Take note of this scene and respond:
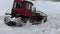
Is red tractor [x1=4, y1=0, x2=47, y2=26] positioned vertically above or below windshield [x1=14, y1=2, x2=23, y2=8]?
below

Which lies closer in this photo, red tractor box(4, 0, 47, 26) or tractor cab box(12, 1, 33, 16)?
red tractor box(4, 0, 47, 26)

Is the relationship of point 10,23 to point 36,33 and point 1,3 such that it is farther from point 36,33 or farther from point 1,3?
point 1,3

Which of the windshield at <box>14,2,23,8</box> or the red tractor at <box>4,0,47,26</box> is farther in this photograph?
the windshield at <box>14,2,23,8</box>

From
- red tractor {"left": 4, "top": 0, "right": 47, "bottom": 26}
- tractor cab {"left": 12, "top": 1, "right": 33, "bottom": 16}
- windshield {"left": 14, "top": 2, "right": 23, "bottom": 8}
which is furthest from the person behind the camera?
windshield {"left": 14, "top": 2, "right": 23, "bottom": 8}

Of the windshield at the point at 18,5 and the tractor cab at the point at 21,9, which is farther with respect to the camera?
the windshield at the point at 18,5

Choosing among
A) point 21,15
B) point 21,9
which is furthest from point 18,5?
point 21,15

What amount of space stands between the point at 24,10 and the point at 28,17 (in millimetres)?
364

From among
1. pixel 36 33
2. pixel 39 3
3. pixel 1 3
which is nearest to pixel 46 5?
pixel 39 3

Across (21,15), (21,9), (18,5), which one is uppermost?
(18,5)

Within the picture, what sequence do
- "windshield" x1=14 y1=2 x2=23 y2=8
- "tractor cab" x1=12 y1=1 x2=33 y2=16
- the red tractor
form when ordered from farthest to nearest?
"windshield" x1=14 y1=2 x2=23 y2=8 < "tractor cab" x1=12 y1=1 x2=33 y2=16 < the red tractor

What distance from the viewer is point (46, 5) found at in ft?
56.4

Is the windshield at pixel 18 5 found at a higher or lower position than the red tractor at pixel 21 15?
higher

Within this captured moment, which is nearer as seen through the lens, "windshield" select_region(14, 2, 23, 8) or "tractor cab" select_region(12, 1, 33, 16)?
"tractor cab" select_region(12, 1, 33, 16)

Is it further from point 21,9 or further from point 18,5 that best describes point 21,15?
point 18,5
